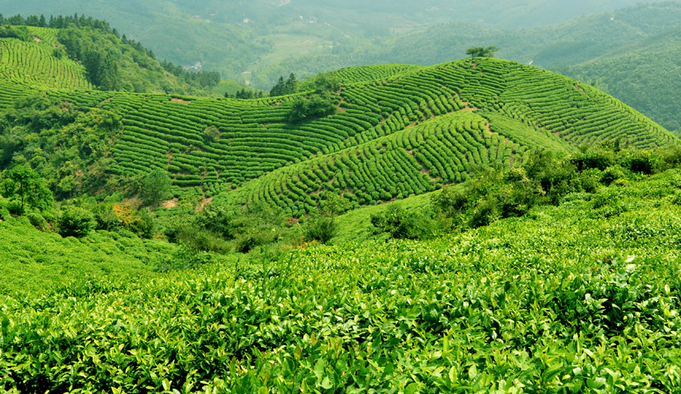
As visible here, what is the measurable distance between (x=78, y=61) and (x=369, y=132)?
118m

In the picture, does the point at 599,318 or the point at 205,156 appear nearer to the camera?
the point at 599,318

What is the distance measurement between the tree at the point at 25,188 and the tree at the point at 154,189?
26.0 m

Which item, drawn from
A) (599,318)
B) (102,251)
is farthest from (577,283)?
(102,251)

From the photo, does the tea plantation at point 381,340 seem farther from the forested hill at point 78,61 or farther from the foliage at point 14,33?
the foliage at point 14,33

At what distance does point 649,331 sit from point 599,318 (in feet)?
2.06

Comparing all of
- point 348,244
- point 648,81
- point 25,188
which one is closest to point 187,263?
point 348,244

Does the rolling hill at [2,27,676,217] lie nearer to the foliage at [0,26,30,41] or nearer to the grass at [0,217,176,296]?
the grass at [0,217,176,296]

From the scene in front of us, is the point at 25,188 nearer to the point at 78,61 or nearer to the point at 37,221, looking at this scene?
the point at 37,221

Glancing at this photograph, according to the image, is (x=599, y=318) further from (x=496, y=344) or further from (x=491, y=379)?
(x=491, y=379)

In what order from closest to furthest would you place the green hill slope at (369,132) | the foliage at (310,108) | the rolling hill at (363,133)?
the rolling hill at (363,133)
the green hill slope at (369,132)
the foliage at (310,108)

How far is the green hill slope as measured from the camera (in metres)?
51.4

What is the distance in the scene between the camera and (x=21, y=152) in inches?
2694

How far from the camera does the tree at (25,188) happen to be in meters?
24.5

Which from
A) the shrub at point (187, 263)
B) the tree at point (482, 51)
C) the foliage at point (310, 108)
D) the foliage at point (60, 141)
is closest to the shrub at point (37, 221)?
the shrub at point (187, 263)
